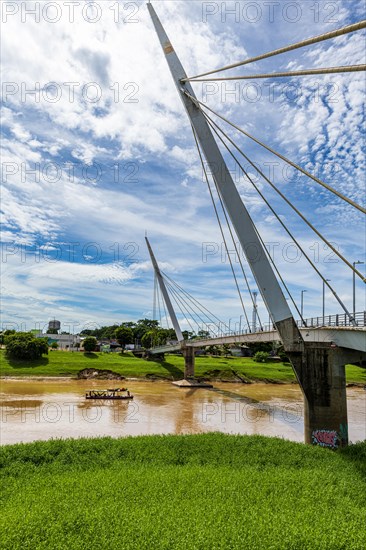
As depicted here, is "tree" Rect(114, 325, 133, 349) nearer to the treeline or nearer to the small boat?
the treeline

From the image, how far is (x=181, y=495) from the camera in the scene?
40.6ft

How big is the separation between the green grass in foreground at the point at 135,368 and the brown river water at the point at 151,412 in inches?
168

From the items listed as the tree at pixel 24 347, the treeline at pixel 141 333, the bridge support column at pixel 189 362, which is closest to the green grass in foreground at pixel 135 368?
the tree at pixel 24 347

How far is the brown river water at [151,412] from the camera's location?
89.4 feet

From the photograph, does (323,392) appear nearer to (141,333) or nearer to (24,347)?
(24,347)

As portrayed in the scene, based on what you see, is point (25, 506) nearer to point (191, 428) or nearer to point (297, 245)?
point (297, 245)

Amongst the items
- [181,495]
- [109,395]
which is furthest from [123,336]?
[181,495]

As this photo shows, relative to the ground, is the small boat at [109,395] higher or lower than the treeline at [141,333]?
lower

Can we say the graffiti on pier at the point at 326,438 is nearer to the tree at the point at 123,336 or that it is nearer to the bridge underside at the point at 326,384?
the bridge underside at the point at 326,384

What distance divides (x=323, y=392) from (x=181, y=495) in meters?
12.3

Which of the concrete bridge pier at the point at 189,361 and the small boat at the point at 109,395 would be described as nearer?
the small boat at the point at 109,395

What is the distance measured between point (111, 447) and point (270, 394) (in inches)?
1474

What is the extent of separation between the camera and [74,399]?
4256 centimetres

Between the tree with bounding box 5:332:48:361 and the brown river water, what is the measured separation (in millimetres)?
8061
